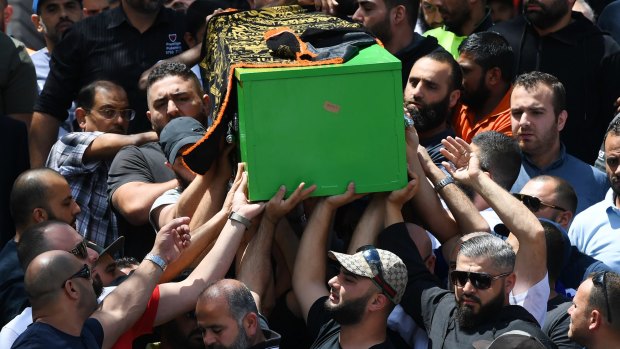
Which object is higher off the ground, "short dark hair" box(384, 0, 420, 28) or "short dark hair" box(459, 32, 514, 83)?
"short dark hair" box(384, 0, 420, 28)

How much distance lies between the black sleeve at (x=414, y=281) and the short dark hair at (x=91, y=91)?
2.54 m

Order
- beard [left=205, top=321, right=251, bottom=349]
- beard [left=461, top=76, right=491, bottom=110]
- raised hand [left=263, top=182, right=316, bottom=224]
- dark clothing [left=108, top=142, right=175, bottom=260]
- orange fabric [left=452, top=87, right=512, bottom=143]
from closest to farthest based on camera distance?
beard [left=205, top=321, right=251, bottom=349] < raised hand [left=263, top=182, right=316, bottom=224] < dark clothing [left=108, top=142, right=175, bottom=260] < orange fabric [left=452, top=87, right=512, bottom=143] < beard [left=461, top=76, right=491, bottom=110]

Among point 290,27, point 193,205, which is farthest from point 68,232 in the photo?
point 290,27

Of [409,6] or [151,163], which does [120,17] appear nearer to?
[151,163]

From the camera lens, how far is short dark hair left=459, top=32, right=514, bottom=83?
28.6 ft

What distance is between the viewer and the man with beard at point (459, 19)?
9570mm

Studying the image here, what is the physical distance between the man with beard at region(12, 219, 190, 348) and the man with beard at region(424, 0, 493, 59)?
11.8ft

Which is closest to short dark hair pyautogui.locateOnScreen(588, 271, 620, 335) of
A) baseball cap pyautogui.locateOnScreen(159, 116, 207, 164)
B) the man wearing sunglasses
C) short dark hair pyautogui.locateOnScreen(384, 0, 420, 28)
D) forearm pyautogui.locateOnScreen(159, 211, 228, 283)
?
the man wearing sunglasses

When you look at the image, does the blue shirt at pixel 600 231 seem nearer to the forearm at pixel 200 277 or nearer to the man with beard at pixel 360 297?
the man with beard at pixel 360 297

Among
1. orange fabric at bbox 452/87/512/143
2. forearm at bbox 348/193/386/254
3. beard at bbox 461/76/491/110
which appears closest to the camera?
forearm at bbox 348/193/386/254

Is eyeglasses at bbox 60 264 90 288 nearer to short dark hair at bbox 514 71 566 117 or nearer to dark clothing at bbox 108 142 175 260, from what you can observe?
dark clothing at bbox 108 142 175 260

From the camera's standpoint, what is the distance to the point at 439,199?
716cm

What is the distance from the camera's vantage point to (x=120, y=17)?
9391 mm

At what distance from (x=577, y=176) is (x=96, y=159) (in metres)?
2.94
